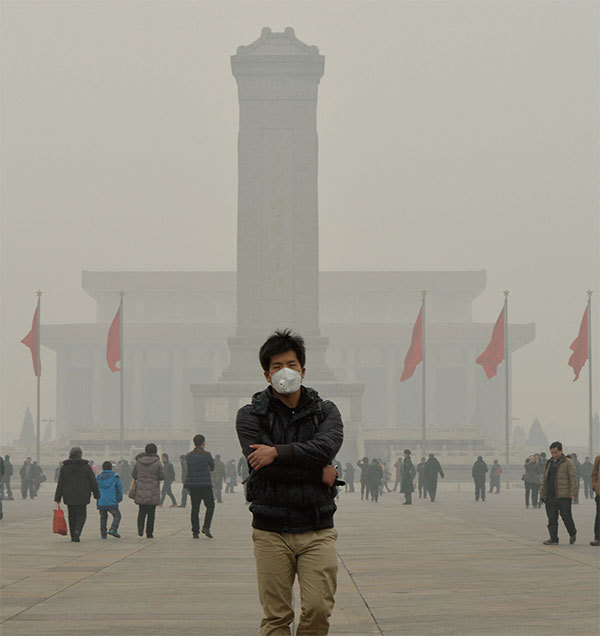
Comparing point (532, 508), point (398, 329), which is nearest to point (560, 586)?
point (532, 508)

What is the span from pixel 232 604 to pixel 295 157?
236ft

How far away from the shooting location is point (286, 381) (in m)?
7.44

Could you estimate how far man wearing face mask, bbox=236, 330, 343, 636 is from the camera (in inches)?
293

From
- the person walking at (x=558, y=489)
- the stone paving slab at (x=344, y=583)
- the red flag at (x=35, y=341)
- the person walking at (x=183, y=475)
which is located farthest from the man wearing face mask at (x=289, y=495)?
the red flag at (x=35, y=341)

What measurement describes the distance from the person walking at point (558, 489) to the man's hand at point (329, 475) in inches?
531

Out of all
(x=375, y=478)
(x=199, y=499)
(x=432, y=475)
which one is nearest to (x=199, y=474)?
(x=199, y=499)

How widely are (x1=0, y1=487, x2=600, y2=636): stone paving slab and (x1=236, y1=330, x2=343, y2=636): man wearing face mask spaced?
3204 mm

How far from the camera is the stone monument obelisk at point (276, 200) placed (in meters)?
82.2

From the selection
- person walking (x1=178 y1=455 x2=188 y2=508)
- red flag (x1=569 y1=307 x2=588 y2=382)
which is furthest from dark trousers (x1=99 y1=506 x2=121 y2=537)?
red flag (x1=569 y1=307 x2=588 y2=382)

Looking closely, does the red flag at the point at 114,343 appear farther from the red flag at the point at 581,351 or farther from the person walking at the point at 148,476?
the person walking at the point at 148,476

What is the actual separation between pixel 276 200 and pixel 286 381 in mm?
75654

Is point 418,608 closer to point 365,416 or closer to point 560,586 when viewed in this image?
point 560,586

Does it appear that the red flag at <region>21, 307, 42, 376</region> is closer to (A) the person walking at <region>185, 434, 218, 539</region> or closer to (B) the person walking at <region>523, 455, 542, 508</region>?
(B) the person walking at <region>523, 455, 542, 508</region>

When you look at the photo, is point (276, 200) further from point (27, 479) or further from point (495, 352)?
point (27, 479)
